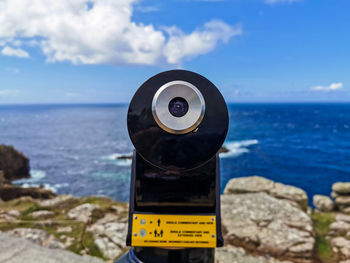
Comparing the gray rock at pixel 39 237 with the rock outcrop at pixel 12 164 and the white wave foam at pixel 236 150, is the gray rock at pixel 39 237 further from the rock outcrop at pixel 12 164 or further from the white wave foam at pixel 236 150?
the white wave foam at pixel 236 150

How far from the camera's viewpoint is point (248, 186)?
1058 cm

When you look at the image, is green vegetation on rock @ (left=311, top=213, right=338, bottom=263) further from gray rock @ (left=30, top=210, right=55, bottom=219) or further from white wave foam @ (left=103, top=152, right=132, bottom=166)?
white wave foam @ (left=103, top=152, right=132, bottom=166)

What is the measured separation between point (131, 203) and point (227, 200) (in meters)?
4.47

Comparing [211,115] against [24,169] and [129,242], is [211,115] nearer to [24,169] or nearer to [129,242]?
[129,242]

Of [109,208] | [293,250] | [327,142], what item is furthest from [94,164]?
[327,142]

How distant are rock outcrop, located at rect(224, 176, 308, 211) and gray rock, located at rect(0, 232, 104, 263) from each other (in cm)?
695

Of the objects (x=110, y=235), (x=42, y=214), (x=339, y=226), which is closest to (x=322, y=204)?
(x=339, y=226)

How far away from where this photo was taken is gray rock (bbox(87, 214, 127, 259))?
379 cm

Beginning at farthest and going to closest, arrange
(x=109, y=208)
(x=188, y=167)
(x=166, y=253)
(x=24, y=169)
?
(x=24, y=169) → (x=109, y=208) → (x=166, y=253) → (x=188, y=167)

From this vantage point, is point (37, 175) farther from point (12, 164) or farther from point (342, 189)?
point (342, 189)

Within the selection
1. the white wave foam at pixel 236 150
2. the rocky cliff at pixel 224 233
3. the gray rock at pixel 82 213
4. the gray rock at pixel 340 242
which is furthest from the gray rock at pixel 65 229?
the white wave foam at pixel 236 150

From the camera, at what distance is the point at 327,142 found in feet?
182

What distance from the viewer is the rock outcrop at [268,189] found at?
27.6ft

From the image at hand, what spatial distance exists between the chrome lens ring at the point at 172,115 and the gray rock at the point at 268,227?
3636 millimetres
